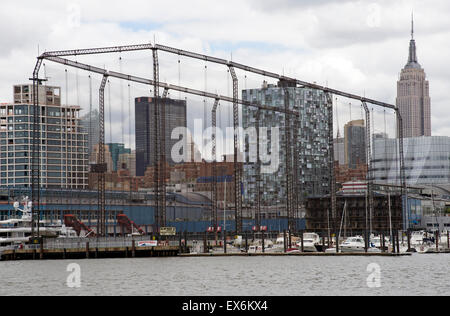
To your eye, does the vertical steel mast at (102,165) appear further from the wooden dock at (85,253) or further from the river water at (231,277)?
the river water at (231,277)

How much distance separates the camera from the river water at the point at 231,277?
241 ft

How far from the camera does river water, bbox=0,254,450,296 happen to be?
2894 inches

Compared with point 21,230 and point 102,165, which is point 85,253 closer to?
point 102,165

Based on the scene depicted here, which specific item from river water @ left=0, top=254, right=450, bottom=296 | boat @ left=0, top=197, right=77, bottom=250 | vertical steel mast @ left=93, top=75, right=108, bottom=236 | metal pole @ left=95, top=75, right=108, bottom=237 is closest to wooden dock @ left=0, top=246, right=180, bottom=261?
river water @ left=0, top=254, right=450, bottom=296

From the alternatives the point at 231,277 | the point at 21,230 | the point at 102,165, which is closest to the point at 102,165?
the point at 102,165

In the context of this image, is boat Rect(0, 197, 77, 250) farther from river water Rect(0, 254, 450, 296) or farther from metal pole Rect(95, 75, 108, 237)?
river water Rect(0, 254, 450, 296)

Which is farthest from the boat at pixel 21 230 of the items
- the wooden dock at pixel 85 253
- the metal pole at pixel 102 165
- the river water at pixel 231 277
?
the river water at pixel 231 277

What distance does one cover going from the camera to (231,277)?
283 ft

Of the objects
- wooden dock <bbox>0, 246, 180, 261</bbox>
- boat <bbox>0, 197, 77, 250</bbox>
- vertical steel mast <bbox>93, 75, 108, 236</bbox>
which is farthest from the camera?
vertical steel mast <bbox>93, 75, 108, 236</bbox>
